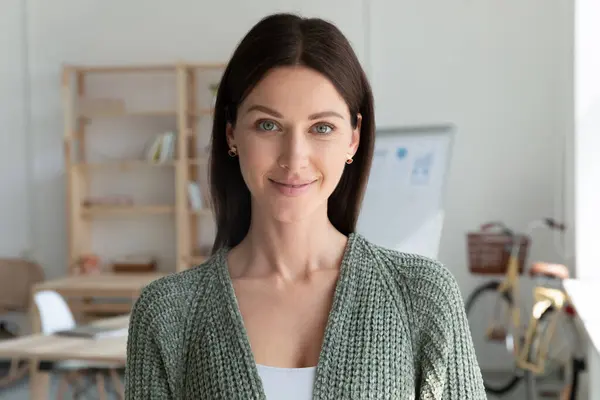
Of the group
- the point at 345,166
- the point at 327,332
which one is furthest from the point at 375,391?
the point at 345,166

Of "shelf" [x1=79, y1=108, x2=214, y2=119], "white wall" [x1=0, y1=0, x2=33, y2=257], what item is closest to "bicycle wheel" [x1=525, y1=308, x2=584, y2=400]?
"shelf" [x1=79, y1=108, x2=214, y2=119]

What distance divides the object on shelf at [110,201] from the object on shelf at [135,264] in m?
0.42

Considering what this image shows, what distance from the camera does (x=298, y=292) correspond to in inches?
49.9

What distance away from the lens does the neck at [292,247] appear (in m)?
1.28

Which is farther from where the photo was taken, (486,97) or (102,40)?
(102,40)

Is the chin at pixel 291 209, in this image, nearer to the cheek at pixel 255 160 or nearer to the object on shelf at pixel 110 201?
the cheek at pixel 255 160

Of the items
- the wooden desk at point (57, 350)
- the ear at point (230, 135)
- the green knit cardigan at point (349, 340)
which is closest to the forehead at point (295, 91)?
the ear at point (230, 135)

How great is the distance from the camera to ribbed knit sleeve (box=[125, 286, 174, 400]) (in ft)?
4.03

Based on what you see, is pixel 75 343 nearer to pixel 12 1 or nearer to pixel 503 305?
pixel 503 305

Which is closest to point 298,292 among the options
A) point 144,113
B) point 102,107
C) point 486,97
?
point 486,97

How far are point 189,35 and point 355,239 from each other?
17.4ft

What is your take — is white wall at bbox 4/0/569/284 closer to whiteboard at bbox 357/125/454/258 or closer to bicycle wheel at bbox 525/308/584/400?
bicycle wheel at bbox 525/308/584/400

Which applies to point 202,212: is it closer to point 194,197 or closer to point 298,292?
point 194,197

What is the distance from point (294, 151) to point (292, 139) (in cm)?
2
